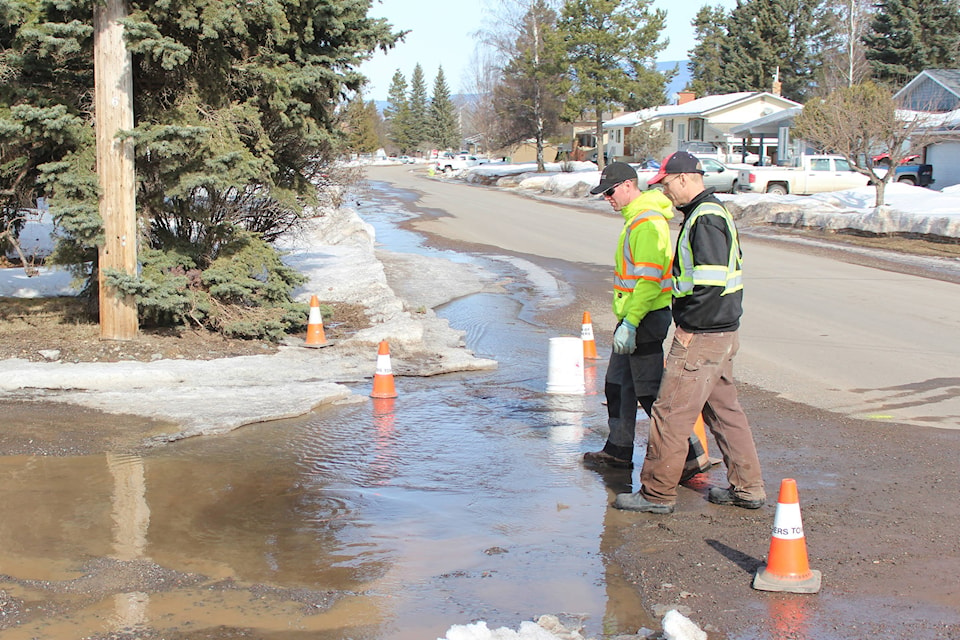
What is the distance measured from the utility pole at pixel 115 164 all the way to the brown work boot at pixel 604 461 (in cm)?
519

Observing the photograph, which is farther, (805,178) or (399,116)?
(399,116)

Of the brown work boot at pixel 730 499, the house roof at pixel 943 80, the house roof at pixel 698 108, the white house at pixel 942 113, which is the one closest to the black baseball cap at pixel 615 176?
the brown work boot at pixel 730 499

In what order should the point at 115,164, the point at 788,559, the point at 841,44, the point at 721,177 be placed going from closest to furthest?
the point at 788,559
the point at 115,164
the point at 721,177
the point at 841,44

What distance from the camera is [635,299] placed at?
5.85 meters

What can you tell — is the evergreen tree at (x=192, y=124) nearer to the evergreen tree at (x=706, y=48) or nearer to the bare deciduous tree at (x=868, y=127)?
the bare deciduous tree at (x=868, y=127)

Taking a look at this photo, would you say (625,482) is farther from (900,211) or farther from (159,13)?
(900,211)

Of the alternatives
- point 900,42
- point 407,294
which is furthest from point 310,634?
point 900,42

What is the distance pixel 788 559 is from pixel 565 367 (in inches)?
164

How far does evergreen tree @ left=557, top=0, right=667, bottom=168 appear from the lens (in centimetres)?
5397

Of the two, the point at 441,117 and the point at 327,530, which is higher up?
the point at 441,117

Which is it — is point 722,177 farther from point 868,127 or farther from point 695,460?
point 695,460

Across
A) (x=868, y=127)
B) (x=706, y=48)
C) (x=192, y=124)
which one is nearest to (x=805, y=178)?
(x=868, y=127)

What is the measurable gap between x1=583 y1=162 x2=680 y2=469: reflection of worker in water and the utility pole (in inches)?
203

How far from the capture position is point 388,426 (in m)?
7.49
